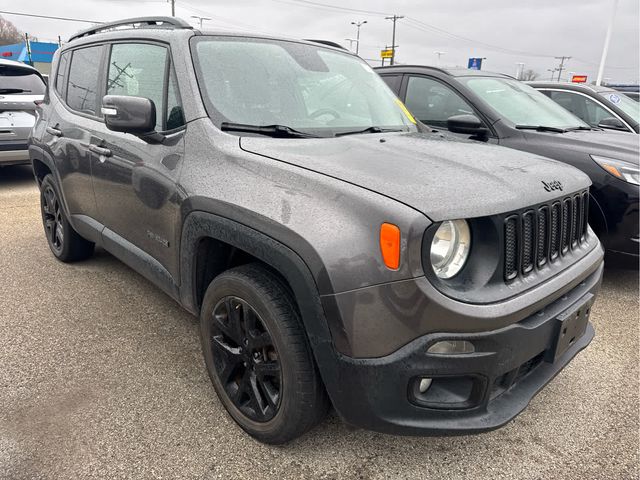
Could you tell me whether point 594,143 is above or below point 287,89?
below

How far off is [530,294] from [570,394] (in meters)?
1.19

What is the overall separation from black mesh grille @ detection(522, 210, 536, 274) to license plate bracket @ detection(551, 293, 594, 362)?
0.25 meters

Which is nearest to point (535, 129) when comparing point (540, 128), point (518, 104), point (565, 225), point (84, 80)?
point (540, 128)

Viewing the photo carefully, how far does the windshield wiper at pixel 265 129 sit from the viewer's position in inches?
91.9

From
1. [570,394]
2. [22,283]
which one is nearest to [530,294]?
[570,394]

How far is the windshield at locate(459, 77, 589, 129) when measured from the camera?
15.3 ft

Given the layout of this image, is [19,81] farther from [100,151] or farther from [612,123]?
[612,123]

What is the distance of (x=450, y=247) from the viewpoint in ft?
5.83

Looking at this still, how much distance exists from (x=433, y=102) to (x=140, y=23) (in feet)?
9.31

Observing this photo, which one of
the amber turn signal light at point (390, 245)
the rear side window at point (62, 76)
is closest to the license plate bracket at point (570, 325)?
the amber turn signal light at point (390, 245)

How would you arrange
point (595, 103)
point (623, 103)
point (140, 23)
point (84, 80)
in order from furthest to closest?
point (623, 103)
point (595, 103)
point (84, 80)
point (140, 23)

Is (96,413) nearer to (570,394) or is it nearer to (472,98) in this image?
(570,394)

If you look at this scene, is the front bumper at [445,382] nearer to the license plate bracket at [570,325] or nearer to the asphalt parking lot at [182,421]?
the license plate bracket at [570,325]

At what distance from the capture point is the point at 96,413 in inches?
94.1
